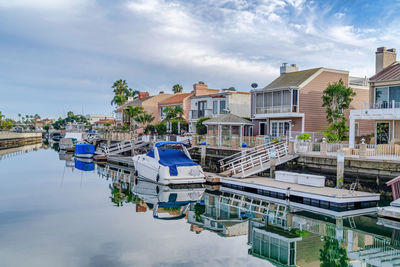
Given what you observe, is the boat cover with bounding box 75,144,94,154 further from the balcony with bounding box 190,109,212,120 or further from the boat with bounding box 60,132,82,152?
the balcony with bounding box 190,109,212,120

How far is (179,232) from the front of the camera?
50.5ft

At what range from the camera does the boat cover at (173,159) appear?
83.2 feet

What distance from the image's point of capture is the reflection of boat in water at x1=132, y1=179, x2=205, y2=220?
19.0 m

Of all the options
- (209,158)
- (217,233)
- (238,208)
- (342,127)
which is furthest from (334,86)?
(217,233)

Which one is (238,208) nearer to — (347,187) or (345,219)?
(345,219)

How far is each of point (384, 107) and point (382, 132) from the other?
6.41 ft

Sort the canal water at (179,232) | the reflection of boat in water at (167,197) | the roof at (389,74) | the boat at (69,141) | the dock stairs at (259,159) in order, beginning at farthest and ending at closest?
the boat at (69,141) < the roof at (389,74) < the dock stairs at (259,159) < the reflection of boat in water at (167,197) < the canal water at (179,232)

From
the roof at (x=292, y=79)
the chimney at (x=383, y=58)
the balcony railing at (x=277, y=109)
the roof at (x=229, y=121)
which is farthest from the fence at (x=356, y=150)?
the chimney at (x=383, y=58)

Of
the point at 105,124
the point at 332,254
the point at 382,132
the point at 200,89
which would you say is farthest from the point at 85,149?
the point at 332,254

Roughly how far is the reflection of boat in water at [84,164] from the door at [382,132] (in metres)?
27.2

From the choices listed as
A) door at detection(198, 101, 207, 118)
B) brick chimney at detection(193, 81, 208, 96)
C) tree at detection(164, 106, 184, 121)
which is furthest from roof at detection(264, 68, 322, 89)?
brick chimney at detection(193, 81, 208, 96)

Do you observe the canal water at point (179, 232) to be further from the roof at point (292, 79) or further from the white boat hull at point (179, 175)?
the roof at point (292, 79)

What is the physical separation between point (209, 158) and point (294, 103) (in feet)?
30.8

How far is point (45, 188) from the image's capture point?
26.6 metres
